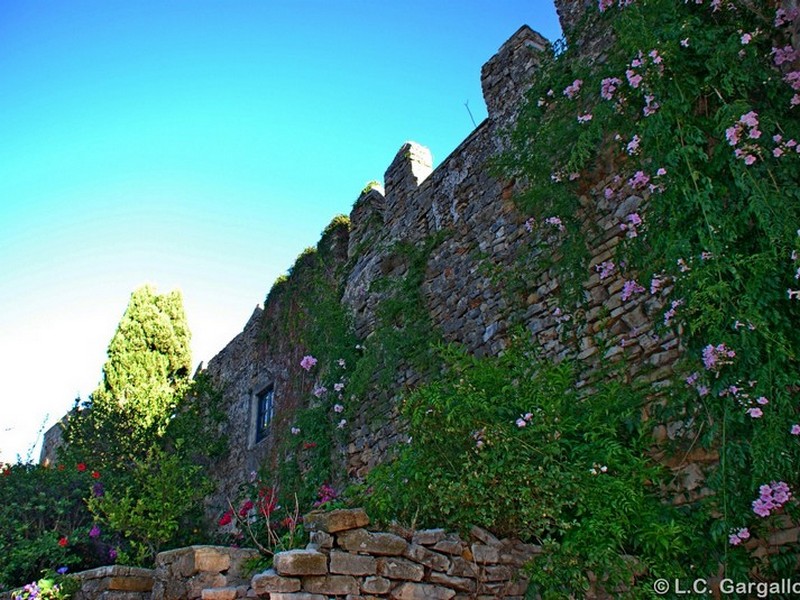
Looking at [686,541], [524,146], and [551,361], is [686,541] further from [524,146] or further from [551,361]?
[524,146]

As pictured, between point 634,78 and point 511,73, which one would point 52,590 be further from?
point 511,73

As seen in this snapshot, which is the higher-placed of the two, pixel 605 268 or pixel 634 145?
pixel 634 145

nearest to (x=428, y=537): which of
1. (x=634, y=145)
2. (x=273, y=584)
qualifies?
(x=273, y=584)

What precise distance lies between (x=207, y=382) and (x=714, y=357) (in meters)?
9.94

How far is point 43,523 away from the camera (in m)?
8.12

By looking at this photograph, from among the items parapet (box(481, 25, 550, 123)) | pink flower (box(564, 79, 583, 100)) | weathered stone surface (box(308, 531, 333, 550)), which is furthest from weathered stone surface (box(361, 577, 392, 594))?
parapet (box(481, 25, 550, 123))

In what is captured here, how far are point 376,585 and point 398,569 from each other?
0.14m

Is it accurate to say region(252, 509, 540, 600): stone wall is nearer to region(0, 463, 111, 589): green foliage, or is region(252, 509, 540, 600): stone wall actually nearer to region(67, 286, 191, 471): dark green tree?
region(0, 463, 111, 589): green foliage

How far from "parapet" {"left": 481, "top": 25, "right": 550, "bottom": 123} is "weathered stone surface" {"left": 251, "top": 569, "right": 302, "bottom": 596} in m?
A: 4.86

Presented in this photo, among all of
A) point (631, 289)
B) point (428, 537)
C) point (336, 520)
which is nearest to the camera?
point (336, 520)

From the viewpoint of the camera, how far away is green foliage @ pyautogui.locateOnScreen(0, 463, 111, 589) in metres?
6.90

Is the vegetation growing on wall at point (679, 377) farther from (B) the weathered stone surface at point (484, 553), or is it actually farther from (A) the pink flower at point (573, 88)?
(A) the pink flower at point (573, 88)

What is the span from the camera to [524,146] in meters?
5.96

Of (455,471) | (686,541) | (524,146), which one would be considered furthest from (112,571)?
(524,146)
